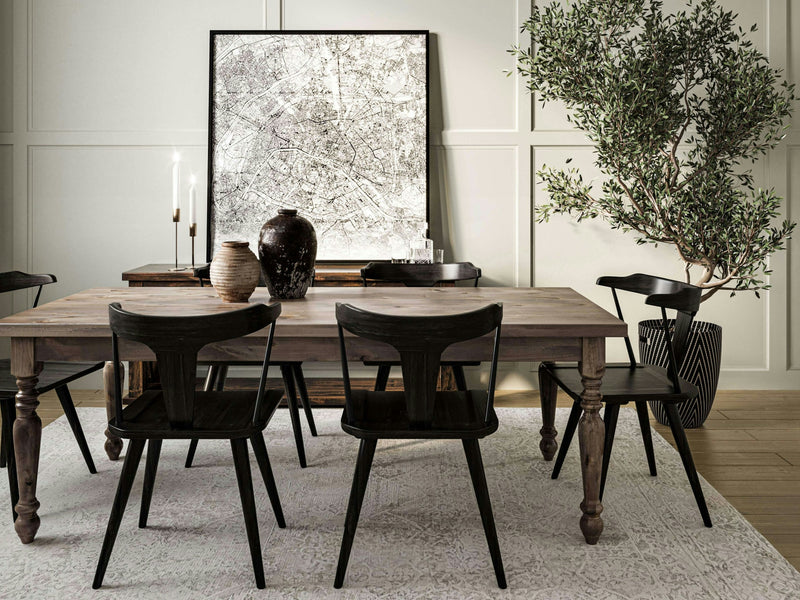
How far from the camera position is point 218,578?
2.23 m

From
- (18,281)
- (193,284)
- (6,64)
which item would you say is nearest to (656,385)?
(193,284)

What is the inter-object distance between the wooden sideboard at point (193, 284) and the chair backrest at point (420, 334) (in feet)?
6.16

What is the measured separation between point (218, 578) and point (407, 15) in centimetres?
338

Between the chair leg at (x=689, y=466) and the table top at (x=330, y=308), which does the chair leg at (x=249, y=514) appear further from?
the chair leg at (x=689, y=466)

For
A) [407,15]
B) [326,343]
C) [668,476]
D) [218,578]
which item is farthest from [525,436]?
[407,15]

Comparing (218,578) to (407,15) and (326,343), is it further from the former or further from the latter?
(407,15)

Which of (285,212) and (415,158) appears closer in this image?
(285,212)

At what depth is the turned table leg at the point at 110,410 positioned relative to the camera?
316cm

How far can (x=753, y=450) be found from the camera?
11.4 feet

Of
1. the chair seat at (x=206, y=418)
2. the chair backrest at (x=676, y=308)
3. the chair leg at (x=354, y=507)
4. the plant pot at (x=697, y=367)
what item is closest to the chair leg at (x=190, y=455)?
the chair seat at (x=206, y=418)

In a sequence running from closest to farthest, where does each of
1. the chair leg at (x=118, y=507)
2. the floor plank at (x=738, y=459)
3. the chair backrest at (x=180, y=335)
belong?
1. the chair backrest at (x=180, y=335)
2. the chair leg at (x=118, y=507)
3. the floor plank at (x=738, y=459)

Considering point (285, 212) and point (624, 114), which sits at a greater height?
point (624, 114)

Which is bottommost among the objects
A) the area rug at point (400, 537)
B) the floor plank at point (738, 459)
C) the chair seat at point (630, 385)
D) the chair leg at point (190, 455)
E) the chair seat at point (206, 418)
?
the area rug at point (400, 537)

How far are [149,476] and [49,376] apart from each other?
0.71 m
